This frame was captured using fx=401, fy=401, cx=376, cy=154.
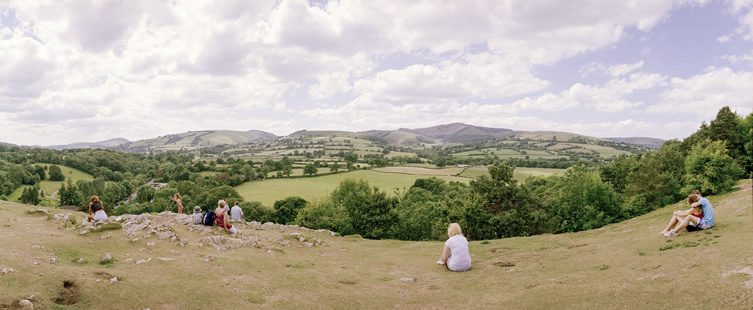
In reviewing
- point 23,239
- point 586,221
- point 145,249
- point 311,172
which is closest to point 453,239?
point 145,249

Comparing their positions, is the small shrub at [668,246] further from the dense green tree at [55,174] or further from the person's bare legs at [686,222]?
the dense green tree at [55,174]

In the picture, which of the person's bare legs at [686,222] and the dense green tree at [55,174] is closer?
the person's bare legs at [686,222]

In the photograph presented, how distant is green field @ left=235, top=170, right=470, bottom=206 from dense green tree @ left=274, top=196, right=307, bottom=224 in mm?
4406

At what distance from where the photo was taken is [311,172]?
142m

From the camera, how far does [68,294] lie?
1370 centimetres

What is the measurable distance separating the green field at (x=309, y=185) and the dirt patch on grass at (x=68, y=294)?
81.9 metres

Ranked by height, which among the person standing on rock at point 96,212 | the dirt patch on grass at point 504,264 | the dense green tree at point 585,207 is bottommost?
the dense green tree at point 585,207

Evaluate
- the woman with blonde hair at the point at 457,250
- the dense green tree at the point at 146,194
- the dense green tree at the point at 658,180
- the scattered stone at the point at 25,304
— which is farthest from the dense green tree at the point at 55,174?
the dense green tree at the point at 658,180

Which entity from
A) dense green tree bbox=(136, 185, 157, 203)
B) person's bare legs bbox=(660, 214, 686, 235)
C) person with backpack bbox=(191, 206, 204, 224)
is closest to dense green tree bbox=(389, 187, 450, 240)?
person with backpack bbox=(191, 206, 204, 224)

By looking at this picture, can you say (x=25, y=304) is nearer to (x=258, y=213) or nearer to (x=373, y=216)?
(x=373, y=216)

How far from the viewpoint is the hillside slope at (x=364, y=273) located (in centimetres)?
1378

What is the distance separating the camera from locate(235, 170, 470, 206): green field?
106488mm

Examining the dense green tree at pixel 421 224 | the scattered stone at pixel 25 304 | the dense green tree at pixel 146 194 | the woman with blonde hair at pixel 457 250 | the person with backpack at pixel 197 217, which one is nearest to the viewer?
the scattered stone at pixel 25 304

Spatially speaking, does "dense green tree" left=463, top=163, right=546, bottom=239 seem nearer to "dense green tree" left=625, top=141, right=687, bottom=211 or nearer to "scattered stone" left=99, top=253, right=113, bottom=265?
"dense green tree" left=625, top=141, right=687, bottom=211
